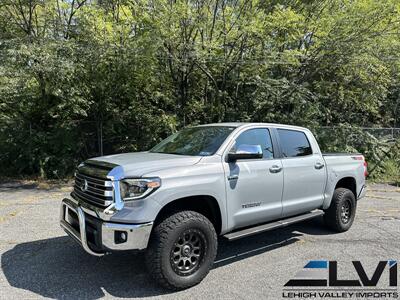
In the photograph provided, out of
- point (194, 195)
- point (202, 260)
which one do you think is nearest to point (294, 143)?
point (194, 195)

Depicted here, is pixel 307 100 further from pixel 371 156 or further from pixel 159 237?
pixel 159 237

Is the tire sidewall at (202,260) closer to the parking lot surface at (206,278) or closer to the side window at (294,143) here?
the parking lot surface at (206,278)

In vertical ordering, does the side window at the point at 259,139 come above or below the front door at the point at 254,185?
above

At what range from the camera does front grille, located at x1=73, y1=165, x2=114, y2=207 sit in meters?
3.62

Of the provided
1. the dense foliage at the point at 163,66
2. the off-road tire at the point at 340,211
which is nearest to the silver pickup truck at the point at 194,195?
the off-road tire at the point at 340,211

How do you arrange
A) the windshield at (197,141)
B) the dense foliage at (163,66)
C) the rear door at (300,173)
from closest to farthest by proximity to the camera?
the windshield at (197,141) → the rear door at (300,173) → the dense foliage at (163,66)

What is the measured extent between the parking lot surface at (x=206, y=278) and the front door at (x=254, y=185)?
60 centimetres

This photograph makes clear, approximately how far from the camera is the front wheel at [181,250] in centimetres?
360

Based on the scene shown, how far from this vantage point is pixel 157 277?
11.8 feet

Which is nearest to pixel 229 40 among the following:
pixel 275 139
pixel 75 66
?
pixel 75 66

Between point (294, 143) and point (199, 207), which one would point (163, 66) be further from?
point (199, 207)

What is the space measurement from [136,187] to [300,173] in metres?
2.54

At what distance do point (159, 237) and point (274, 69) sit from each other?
10911 millimetres

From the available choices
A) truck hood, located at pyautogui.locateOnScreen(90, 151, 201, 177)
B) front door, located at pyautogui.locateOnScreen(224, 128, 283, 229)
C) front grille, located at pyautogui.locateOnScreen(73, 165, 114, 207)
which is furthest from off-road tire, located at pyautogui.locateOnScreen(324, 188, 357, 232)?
front grille, located at pyautogui.locateOnScreen(73, 165, 114, 207)
